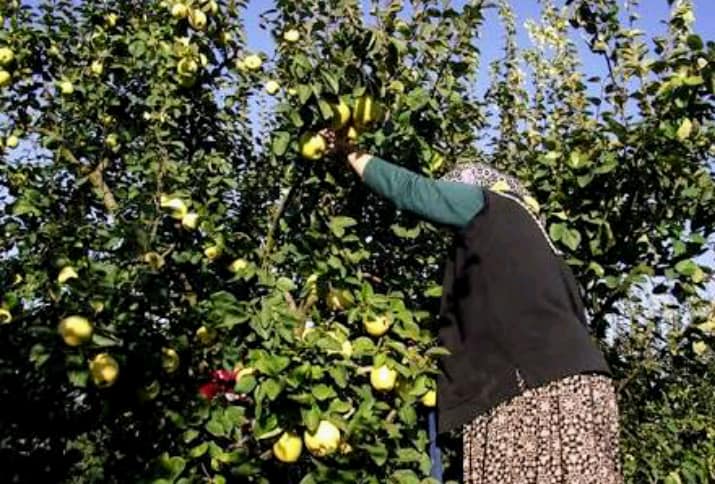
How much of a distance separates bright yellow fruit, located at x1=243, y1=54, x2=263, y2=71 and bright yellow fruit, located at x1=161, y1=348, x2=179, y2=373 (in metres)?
1.43

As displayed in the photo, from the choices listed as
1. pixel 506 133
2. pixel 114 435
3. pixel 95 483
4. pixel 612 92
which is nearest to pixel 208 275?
pixel 114 435

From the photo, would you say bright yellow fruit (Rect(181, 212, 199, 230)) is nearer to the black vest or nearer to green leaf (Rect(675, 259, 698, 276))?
the black vest

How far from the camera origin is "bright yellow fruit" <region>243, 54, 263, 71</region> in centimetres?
308

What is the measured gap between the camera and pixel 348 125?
2031 mm

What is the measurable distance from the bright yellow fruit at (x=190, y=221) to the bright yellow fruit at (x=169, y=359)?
47cm

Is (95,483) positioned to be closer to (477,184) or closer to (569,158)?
(477,184)

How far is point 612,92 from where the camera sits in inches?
106

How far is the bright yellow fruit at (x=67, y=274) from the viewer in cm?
190

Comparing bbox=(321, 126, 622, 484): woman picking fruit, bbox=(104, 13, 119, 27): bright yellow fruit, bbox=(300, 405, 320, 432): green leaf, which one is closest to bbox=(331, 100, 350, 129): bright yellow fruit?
bbox=(321, 126, 622, 484): woman picking fruit

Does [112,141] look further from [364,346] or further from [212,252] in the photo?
[364,346]

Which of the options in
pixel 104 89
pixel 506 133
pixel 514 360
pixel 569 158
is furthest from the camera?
pixel 506 133

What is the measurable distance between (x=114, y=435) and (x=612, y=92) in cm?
193

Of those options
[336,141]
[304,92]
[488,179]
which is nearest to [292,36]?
[336,141]

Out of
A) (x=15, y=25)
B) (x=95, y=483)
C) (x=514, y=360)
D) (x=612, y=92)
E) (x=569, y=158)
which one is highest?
(x=612, y=92)
